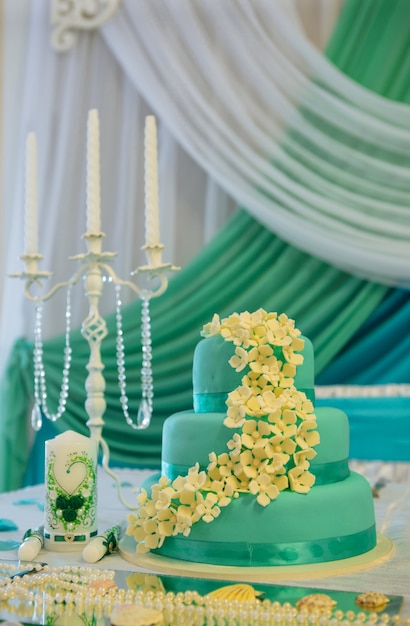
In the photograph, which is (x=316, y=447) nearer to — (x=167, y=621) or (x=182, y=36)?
(x=167, y=621)

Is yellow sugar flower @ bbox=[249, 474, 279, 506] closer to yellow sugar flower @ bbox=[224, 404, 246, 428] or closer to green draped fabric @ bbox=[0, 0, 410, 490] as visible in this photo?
yellow sugar flower @ bbox=[224, 404, 246, 428]

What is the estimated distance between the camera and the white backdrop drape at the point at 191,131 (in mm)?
2588

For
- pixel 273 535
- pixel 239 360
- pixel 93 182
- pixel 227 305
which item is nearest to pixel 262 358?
pixel 239 360

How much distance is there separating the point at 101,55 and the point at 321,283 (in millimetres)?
1267

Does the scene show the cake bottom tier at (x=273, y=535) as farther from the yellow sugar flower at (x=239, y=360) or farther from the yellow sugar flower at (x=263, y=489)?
the yellow sugar flower at (x=239, y=360)

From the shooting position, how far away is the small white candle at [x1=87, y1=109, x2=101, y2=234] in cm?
133

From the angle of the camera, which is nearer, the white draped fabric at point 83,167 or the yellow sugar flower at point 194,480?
the yellow sugar flower at point 194,480

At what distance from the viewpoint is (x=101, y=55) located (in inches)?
121

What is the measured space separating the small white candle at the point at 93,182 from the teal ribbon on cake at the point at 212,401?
13.4 inches

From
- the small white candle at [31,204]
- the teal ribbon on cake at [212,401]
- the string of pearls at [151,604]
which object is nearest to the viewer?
the string of pearls at [151,604]

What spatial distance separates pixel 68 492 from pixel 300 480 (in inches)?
13.1

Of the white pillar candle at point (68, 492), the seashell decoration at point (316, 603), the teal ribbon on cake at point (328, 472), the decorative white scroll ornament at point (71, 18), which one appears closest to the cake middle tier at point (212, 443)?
the teal ribbon on cake at point (328, 472)

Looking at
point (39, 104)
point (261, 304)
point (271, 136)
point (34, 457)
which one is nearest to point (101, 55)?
point (39, 104)

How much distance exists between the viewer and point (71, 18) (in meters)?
3.06
